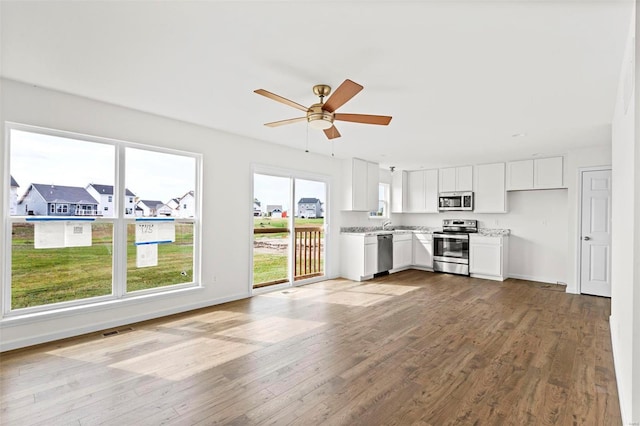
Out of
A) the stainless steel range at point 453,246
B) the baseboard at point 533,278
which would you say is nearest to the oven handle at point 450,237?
the stainless steel range at point 453,246

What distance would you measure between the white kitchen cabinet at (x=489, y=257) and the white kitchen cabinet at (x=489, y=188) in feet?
2.16

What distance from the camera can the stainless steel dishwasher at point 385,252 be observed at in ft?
22.5

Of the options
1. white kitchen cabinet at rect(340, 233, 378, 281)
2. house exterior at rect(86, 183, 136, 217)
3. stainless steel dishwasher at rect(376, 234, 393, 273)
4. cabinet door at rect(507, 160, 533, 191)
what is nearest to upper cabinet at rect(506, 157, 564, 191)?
cabinet door at rect(507, 160, 533, 191)

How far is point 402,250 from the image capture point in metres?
7.66

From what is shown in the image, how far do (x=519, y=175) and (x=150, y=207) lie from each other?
21.6ft

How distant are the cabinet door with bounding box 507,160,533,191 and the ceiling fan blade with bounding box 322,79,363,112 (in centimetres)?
527

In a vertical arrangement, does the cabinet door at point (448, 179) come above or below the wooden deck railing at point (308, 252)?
above

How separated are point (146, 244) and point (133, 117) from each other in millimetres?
1519

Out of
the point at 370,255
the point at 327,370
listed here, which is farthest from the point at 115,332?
the point at 370,255

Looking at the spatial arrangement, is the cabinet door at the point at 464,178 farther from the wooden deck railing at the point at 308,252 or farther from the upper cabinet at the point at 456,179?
the wooden deck railing at the point at 308,252

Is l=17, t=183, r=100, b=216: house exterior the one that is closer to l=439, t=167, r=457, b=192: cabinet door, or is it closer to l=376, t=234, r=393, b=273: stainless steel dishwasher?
l=376, t=234, r=393, b=273: stainless steel dishwasher

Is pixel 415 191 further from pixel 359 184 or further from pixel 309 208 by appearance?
pixel 309 208

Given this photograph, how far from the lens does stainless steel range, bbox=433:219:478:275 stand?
7062mm

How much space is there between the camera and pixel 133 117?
12.6ft
